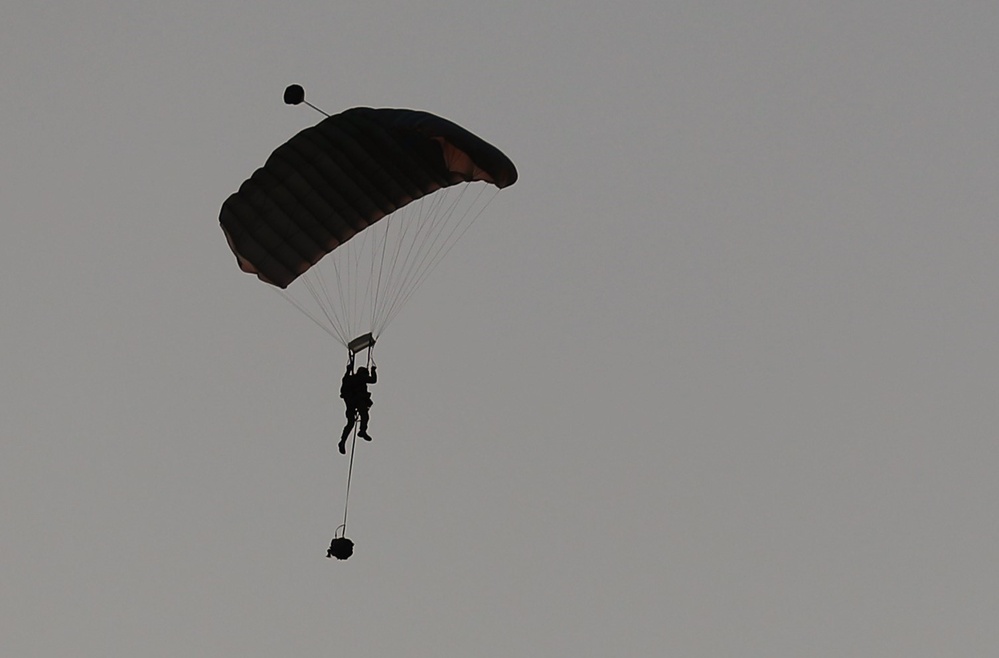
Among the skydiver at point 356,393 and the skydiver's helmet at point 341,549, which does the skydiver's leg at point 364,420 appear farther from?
the skydiver's helmet at point 341,549

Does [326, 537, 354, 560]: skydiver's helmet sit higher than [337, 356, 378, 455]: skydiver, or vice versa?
[337, 356, 378, 455]: skydiver

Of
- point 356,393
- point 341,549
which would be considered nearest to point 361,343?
point 356,393

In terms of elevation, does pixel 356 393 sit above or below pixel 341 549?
above

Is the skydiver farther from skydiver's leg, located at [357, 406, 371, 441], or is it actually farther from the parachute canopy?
the parachute canopy

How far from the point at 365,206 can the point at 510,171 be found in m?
2.27

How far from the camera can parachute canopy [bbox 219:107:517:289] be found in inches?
720

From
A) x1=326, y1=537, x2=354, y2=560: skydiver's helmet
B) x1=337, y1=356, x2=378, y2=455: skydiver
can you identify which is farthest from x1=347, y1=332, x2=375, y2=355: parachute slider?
x1=326, y1=537, x2=354, y2=560: skydiver's helmet

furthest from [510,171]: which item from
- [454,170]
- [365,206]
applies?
[365,206]

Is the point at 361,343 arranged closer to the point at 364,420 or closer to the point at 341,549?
the point at 364,420

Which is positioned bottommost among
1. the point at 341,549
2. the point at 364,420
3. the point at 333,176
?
the point at 341,549

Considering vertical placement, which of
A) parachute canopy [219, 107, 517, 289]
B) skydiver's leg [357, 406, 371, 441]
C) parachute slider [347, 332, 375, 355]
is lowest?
skydiver's leg [357, 406, 371, 441]

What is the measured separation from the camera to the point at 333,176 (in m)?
18.5

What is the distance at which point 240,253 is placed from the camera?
18344 millimetres

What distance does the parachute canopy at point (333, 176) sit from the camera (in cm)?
1830
